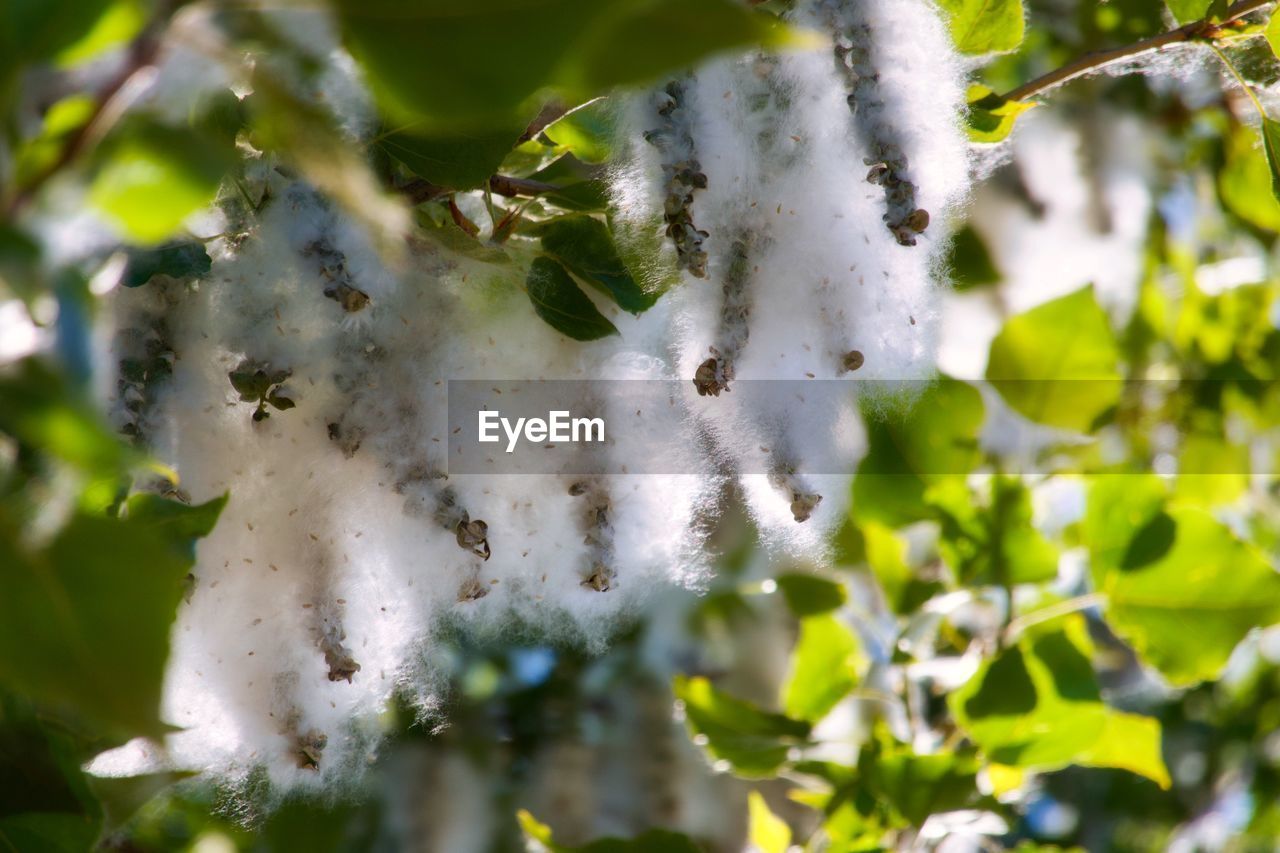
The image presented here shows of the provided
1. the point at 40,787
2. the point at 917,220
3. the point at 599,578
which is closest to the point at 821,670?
the point at 599,578

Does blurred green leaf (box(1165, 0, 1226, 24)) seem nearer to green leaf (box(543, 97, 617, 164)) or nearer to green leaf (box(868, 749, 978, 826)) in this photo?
green leaf (box(543, 97, 617, 164))

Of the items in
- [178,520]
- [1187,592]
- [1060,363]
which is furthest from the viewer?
[1060,363]

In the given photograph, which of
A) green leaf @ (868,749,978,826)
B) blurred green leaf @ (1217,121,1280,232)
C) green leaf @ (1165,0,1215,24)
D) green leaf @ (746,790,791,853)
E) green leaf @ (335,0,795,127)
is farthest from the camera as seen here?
blurred green leaf @ (1217,121,1280,232)

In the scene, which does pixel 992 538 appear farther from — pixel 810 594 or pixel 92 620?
pixel 92 620

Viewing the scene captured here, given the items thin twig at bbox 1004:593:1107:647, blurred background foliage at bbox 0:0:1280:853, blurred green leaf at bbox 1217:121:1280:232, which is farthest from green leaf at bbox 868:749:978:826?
blurred green leaf at bbox 1217:121:1280:232

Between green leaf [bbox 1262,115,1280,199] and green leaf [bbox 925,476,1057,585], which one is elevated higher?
green leaf [bbox 1262,115,1280,199]

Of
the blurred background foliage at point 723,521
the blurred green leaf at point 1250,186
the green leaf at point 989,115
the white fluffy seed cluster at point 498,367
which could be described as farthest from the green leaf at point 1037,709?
the blurred green leaf at point 1250,186
